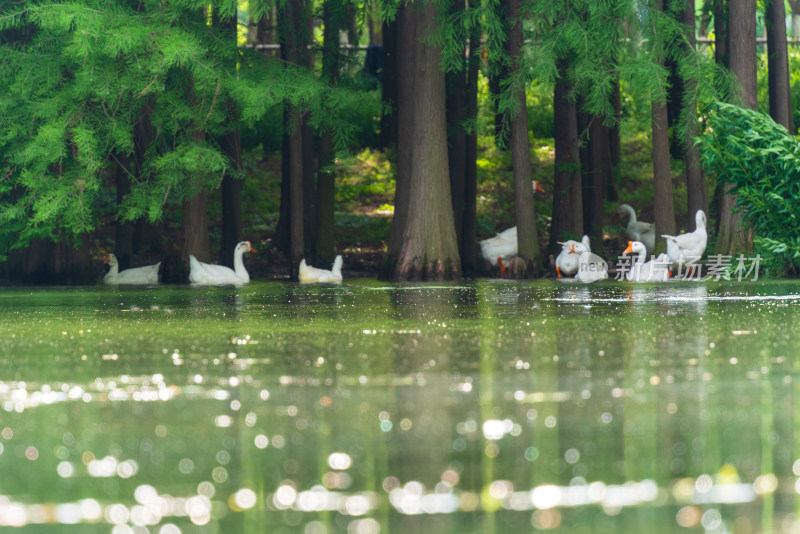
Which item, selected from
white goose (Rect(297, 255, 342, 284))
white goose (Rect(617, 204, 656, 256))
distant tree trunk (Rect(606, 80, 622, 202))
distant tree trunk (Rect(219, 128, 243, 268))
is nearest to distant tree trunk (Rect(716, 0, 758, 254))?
white goose (Rect(617, 204, 656, 256))

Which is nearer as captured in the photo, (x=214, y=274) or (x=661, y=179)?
(x=214, y=274)

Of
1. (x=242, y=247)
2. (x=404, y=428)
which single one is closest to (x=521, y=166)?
(x=242, y=247)

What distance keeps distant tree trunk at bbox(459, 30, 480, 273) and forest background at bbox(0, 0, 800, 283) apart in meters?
0.04

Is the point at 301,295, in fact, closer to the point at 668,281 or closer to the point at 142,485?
the point at 668,281

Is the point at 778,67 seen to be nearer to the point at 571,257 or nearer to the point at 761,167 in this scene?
the point at 571,257

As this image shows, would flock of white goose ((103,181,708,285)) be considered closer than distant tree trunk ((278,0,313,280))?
Yes

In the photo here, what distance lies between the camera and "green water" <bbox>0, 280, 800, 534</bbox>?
15.6 feet

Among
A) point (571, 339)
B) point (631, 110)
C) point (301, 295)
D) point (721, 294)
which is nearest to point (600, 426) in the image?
point (571, 339)

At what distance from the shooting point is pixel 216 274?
2414 centimetres

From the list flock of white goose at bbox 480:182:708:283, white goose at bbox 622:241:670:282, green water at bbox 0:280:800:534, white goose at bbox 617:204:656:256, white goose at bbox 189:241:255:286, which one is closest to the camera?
green water at bbox 0:280:800:534

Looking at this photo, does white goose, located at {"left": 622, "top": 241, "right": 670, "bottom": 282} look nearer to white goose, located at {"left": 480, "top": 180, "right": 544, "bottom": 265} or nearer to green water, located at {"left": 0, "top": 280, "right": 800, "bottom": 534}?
white goose, located at {"left": 480, "top": 180, "right": 544, "bottom": 265}

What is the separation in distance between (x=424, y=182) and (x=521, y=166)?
231cm

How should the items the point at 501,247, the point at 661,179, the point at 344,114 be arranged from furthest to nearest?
the point at 344,114 → the point at 501,247 → the point at 661,179

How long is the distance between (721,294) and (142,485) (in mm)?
13520
